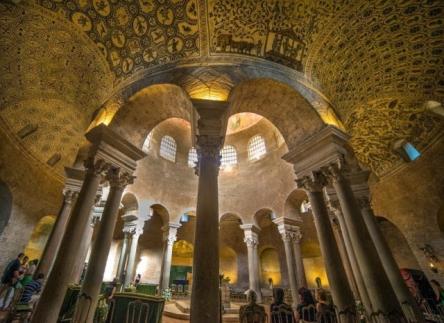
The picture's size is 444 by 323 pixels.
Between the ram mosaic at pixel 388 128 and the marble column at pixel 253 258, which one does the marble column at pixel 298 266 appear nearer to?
the marble column at pixel 253 258

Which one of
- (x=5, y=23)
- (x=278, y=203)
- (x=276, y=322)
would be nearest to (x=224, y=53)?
(x=5, y=23)

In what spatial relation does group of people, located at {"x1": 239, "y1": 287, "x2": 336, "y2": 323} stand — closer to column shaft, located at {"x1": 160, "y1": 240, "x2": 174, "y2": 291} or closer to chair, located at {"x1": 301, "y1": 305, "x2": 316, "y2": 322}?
chair, located at {"x1": 301, "y1": 305, "x2": 316, "y2": 322}

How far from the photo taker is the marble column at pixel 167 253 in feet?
38.9

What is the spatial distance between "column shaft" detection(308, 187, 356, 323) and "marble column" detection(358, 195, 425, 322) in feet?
6.94

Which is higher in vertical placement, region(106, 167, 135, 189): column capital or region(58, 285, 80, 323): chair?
region(106, 167, 135, 189): column capital

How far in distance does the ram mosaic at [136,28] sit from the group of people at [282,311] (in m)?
6.54

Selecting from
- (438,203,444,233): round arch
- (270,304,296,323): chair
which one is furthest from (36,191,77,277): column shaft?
(438,203,444,233): round arch

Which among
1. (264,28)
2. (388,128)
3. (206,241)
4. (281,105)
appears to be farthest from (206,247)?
(388,128)

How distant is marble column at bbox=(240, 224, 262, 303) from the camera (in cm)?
1179

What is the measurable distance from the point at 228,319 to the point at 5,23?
10312 millimetres

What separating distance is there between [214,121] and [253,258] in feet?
31.1

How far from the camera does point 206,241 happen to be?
4.22 meters

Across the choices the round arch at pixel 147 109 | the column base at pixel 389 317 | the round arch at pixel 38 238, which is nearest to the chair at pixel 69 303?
the round arch at pixel 147 109

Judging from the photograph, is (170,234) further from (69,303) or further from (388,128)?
(388,128)
